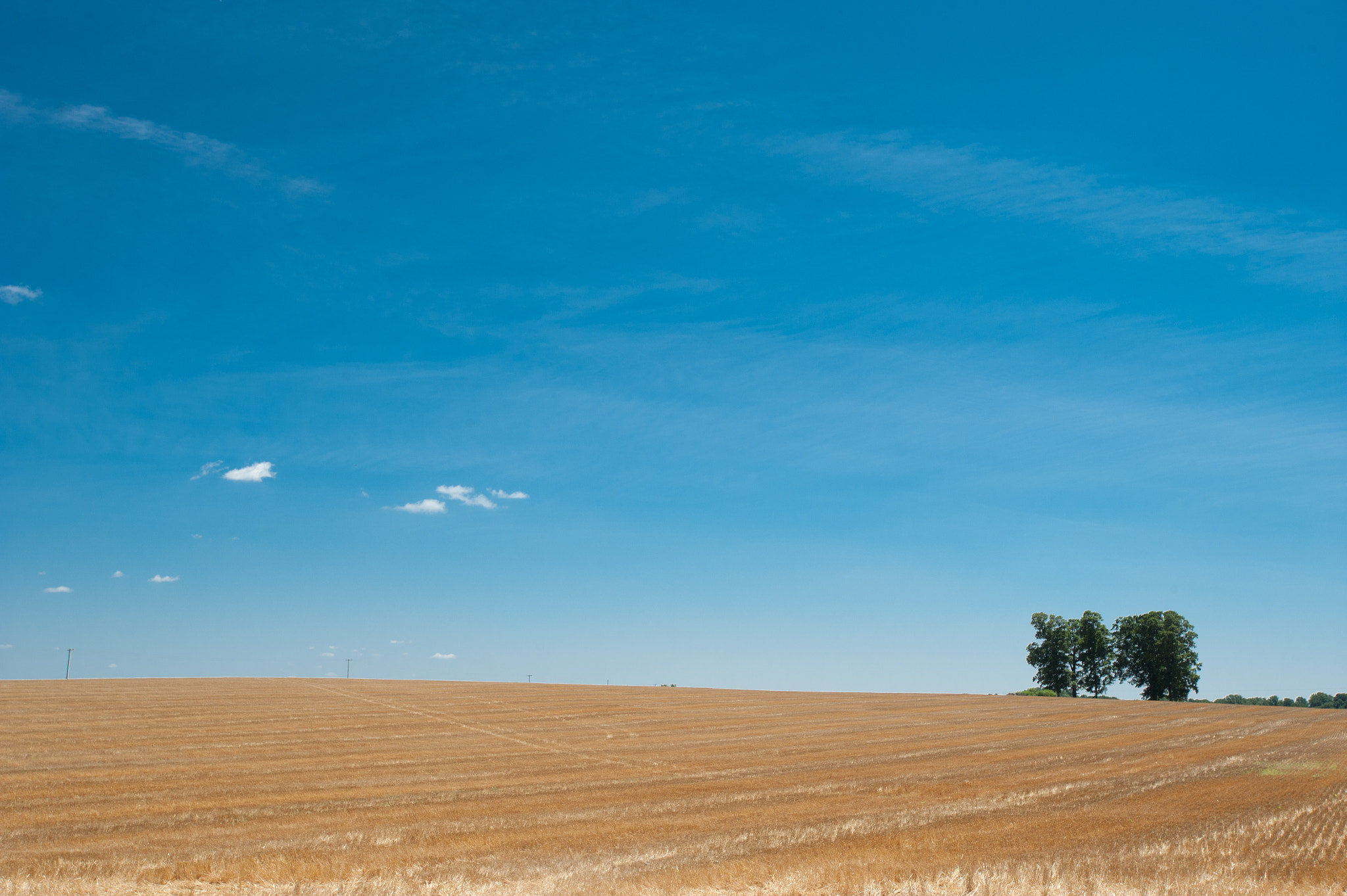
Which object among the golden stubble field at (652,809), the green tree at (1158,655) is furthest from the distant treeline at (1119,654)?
the golden stubble field at (652,809)

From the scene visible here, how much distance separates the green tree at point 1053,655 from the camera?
106 meters

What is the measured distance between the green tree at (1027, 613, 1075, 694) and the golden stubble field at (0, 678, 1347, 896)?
63604 mm

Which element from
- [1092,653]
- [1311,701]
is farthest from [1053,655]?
[1311,701]

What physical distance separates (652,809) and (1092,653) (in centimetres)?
9978

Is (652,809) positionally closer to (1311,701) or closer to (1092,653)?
(1092,653)

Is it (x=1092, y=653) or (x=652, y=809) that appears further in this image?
(x=1092, y=653)

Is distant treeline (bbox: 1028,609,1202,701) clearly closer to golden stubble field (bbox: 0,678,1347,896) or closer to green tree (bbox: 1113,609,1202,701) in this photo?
green tree (bbox: 1113,609,1202,701)

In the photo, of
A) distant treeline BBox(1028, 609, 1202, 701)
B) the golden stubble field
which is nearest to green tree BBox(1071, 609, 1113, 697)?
distant treeline BBox(1028, 609, 1202, 701)

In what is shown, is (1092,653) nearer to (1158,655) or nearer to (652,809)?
(1158,655)

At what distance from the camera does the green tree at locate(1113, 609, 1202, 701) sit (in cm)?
9794

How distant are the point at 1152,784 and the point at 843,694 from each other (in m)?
60.7

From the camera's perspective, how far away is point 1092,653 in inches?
4126

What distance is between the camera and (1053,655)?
352 feet

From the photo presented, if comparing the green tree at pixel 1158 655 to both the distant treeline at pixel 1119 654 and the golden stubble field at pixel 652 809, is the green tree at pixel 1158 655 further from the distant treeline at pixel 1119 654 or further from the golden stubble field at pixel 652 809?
the golden stubble field at pixel 652 809
